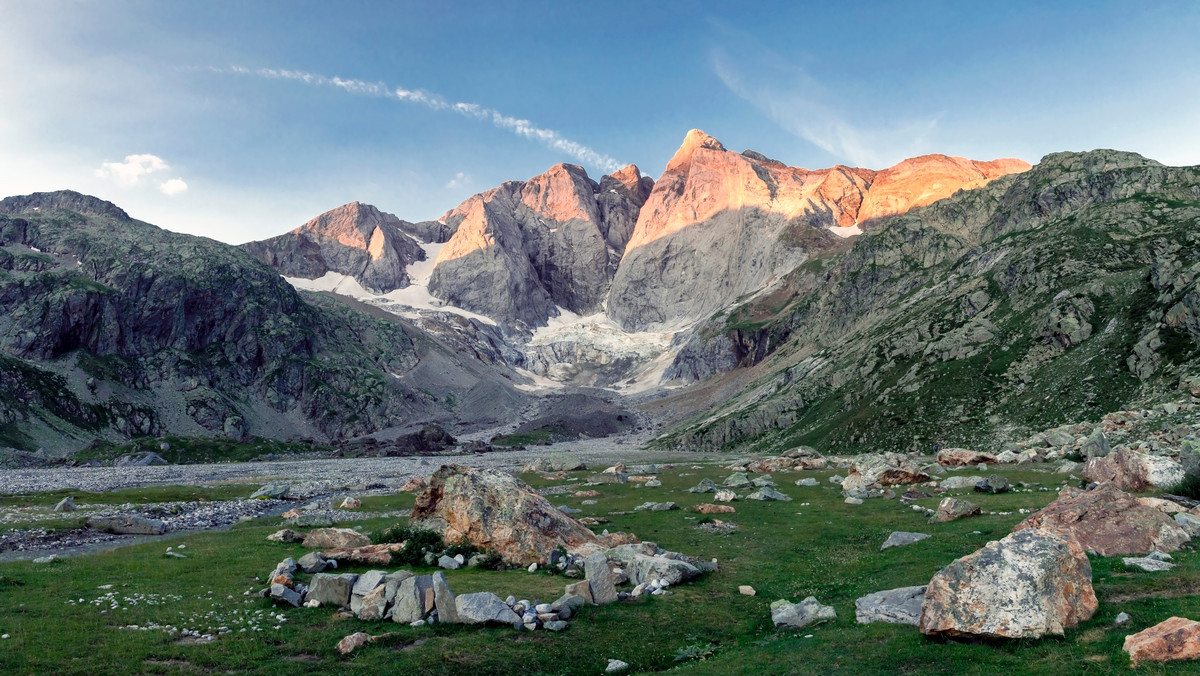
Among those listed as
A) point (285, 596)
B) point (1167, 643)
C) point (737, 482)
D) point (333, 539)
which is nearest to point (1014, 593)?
point (1167, 643)

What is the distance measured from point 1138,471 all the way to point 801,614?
24340 mm

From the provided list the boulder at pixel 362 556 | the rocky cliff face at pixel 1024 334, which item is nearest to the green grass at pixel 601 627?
the boulder at pixel 362 556

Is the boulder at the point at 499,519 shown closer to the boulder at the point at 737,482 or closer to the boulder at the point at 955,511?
the boulder at the point at 955,511

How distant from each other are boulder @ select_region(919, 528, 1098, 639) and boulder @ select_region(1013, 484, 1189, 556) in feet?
12.2

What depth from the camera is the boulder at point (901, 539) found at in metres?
27.6

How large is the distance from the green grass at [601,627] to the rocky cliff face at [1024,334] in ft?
177

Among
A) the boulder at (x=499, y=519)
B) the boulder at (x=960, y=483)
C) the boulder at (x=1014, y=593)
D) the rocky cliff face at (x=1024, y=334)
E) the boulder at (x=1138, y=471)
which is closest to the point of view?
the boulder at (x=1014, y=593)

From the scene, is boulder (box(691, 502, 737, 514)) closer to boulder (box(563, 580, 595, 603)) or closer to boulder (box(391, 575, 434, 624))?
boulder (box(563, 580, 595, 603))

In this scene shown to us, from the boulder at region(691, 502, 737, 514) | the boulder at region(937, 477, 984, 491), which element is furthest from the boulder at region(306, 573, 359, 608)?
the boulder at region(937, 477, 984, 491)

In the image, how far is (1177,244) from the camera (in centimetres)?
8512

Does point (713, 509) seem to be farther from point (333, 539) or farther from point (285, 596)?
point (285, 596)

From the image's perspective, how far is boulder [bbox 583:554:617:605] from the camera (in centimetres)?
2203

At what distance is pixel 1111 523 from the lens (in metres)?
21.5

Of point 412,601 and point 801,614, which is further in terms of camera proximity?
point 412,601
